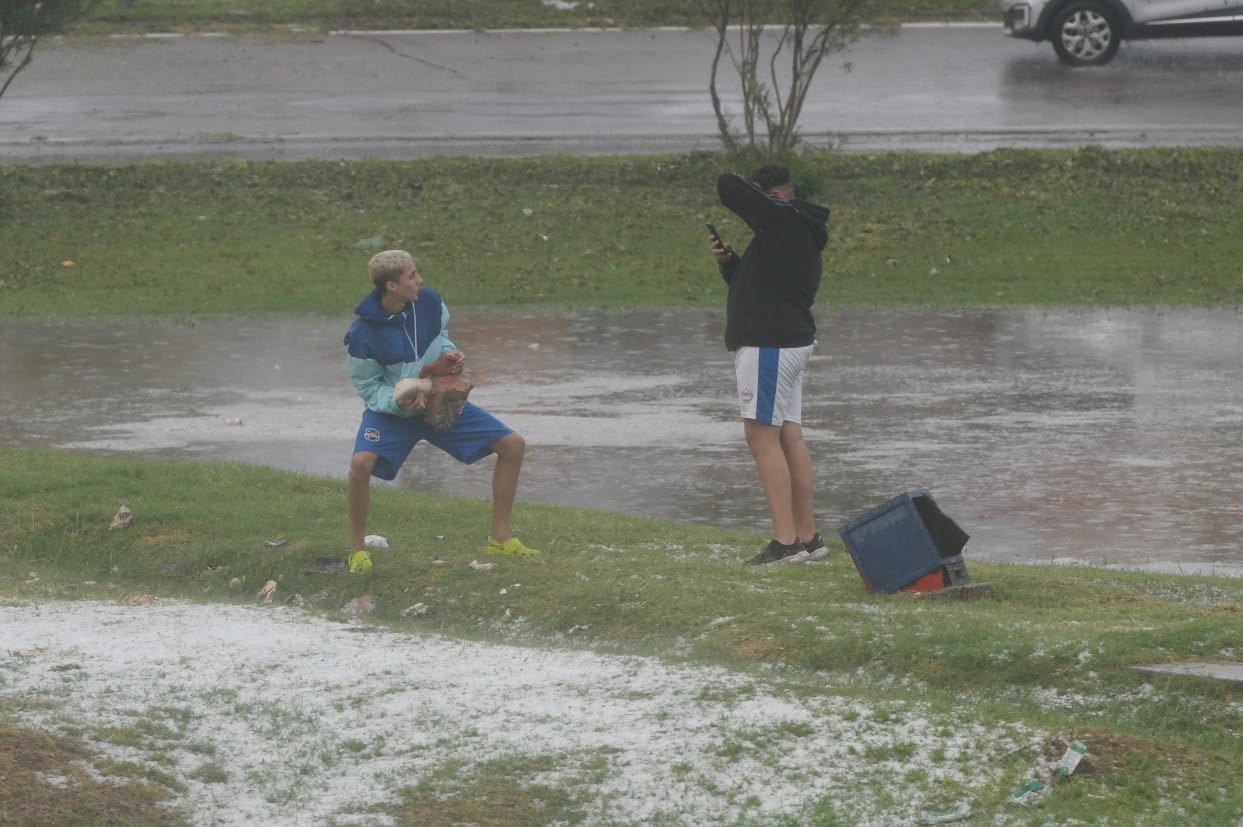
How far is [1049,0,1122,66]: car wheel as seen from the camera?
24.4 meters

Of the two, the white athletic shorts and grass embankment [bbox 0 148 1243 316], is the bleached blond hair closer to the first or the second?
the white athletic shorts

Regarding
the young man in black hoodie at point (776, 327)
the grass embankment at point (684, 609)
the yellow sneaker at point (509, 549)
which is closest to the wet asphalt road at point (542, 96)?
the grass embankment at point (684, 609)

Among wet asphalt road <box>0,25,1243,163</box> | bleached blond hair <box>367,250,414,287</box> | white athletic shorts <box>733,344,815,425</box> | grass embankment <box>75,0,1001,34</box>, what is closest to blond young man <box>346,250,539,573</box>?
bleached blond hair <box>367,250,414,287</box>

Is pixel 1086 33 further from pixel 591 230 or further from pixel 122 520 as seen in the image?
pixel 122 520

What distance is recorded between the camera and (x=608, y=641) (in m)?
7.80

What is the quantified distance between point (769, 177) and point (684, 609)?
2.10m

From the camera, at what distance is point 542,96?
78.6 feet

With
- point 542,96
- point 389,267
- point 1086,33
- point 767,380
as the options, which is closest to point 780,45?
point 542,96

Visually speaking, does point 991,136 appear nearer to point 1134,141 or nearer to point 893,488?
point 1134,141

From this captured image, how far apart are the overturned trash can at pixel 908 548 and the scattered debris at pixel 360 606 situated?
6.49 ft

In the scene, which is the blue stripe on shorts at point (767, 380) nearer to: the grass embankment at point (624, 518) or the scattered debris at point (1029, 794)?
the grass embankment at point (624, 518)

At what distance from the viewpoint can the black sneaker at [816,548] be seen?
910 cm

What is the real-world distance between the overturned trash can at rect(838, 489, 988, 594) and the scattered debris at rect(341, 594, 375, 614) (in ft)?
6.49

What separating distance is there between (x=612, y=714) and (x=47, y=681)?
6.16 ft
